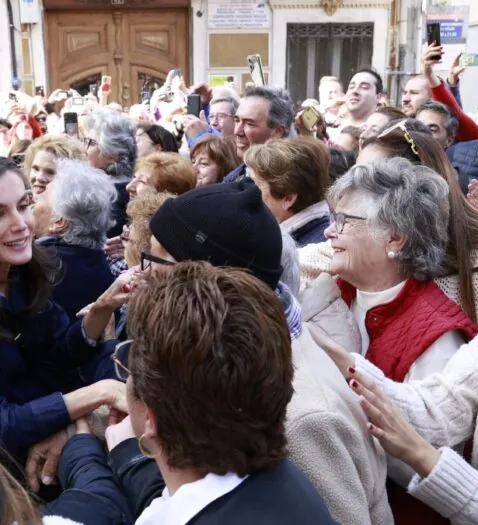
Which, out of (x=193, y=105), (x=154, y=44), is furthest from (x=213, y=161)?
(x=154, y=44)

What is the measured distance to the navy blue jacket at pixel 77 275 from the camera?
8.32ft

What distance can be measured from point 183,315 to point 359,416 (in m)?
0.52

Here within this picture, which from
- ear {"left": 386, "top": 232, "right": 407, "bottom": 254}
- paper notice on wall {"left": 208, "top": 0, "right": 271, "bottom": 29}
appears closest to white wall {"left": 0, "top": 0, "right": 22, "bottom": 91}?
paper notice on wall {"left": 208, "top": 0, "right": 271, "bottom": 29}

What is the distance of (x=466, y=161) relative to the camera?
3.58 m

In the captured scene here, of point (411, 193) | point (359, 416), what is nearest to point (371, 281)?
point (411, 193)

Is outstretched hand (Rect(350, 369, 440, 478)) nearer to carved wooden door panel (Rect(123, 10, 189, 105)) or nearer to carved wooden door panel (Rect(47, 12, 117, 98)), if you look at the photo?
carved wooden door panel (Rect(123, 10, 189, 105))

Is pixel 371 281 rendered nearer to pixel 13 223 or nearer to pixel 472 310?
pixel 472 310

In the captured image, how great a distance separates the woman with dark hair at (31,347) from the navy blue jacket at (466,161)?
2269 mm

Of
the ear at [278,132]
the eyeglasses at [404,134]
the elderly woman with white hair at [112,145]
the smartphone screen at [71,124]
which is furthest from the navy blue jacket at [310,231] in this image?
the smartphone screen at [71,124]

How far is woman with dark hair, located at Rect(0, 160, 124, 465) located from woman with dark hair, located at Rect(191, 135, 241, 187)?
1.80 m

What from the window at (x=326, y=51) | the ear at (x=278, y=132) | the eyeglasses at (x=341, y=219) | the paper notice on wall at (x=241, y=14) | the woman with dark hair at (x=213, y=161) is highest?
the paper notice on wall at (x=241, y=14)

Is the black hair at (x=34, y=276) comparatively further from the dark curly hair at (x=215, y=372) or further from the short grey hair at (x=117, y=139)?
the short grey hair at (x=117, y=139)

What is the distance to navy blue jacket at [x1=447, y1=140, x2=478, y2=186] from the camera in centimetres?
353

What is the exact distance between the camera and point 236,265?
1.35 m
